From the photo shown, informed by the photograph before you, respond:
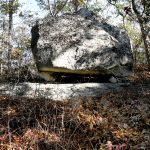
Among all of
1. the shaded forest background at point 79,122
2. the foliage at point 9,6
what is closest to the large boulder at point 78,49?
the shaded forest background at point 79,122

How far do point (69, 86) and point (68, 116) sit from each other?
1861 mm

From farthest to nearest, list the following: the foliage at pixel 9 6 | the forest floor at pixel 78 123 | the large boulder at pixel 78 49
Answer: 1. the foliage at pixel 9 6
2. the large boulder at pixel 78 49
3. the forest floor at pixel 78 123

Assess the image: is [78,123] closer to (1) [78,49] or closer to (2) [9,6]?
(1) [78,49]

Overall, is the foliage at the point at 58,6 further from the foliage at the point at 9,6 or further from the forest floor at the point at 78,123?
the forest floor at the point at 78,123

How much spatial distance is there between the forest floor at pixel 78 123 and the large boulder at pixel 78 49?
1625 mm

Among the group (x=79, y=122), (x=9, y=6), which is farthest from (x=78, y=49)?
(x=9, y=6)

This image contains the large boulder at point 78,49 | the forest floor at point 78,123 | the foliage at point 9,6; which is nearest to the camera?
the forest floor at point 78,123

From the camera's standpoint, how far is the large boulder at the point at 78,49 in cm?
902

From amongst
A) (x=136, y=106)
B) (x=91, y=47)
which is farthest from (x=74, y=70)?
(x=136, y=106)

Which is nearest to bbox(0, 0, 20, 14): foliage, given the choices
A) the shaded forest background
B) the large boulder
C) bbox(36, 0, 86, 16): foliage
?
bbox(36, 0, 86, 16): foliage

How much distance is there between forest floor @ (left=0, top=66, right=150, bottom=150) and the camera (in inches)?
224

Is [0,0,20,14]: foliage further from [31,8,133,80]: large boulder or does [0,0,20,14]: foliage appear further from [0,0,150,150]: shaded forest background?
[0,0,150,150]: shaded forest background

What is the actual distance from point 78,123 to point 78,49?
130 inches

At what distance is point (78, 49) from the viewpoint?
30.2ft
